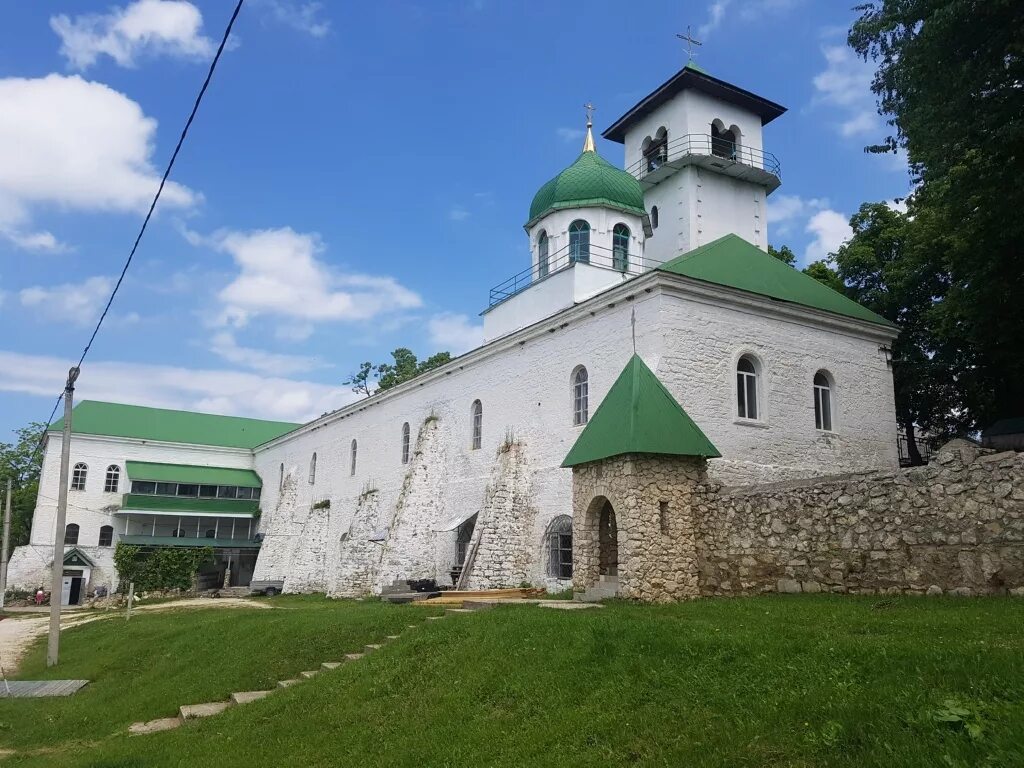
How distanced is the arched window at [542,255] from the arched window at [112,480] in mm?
33400

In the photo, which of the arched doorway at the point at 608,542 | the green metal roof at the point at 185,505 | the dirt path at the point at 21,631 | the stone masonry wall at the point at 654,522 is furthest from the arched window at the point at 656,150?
the green metal roof at the point at 185,505

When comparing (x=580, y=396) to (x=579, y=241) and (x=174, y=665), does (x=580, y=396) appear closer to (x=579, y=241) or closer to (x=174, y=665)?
(x=579, y=241)

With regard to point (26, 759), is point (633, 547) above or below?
above

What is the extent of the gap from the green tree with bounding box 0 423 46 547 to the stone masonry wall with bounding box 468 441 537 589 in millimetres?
43946

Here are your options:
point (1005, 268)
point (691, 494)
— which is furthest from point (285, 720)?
point (1005, 268)

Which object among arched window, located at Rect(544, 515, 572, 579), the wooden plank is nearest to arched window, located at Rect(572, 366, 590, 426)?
arched window, located at Rect(544, 515, 572, 579)

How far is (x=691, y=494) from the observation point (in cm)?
1522

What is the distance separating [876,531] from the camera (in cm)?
1240

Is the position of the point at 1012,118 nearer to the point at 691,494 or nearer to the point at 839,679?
the point at 691,494

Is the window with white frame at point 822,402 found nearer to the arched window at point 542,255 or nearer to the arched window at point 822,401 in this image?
the arched window at point 822,401

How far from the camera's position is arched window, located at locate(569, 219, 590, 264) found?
994 inches

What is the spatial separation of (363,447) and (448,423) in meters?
7.66

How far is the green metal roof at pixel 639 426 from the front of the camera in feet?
49.2

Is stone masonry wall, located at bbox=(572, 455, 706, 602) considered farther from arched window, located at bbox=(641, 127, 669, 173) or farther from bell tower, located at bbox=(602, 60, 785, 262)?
arched window, located at bbox=(641, 127, 669, 173)
